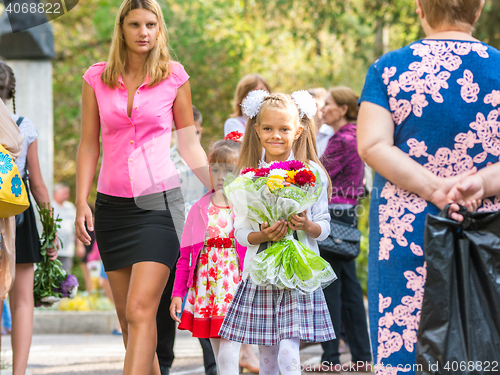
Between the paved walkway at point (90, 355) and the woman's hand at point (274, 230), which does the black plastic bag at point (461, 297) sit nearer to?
the woman's hand at point (274, 230)

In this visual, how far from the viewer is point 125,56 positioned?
12.2 feet

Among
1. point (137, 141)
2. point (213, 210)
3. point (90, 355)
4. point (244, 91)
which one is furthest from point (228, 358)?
point (90, 355)

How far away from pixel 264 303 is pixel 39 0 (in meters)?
5.59

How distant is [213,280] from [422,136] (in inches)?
74.7

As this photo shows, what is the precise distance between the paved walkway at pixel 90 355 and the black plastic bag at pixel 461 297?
3.55 m

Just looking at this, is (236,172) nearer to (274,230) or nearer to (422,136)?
(274,230)

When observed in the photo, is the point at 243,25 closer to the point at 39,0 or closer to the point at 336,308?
the point at 39,0

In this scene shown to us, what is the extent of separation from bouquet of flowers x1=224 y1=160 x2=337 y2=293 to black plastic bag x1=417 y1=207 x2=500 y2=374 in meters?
1.04

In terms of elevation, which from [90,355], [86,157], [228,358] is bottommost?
[90,355]

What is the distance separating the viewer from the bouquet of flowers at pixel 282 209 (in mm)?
3281

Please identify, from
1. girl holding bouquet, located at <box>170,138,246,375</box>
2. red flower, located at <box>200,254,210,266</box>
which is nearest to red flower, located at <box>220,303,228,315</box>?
girl holding bouquet, located at <box>170,138,246,375</box>

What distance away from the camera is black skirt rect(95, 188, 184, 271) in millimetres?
3531

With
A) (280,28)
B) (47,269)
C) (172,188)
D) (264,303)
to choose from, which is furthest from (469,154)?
(280,28)

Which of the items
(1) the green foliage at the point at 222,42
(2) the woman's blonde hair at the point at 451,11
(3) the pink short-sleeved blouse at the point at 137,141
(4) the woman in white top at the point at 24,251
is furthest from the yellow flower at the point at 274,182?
(1) the green foliage at the point at 222,42
